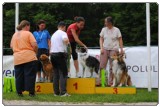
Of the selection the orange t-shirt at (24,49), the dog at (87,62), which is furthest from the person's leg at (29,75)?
the dog at (87,62)

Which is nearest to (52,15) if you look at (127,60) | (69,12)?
(69,12)

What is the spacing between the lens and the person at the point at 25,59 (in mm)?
8250

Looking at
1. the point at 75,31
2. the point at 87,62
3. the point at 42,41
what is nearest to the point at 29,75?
the point at 42,41

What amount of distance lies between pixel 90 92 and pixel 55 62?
3.49ft

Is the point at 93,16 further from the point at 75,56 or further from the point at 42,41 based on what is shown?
the point at 42,41

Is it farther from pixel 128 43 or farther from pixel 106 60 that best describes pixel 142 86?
pixel 128 43

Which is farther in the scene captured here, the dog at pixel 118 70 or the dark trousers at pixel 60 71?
the dog at pixel 118 70

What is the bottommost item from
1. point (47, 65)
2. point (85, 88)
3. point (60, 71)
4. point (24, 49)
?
point (85, 88)

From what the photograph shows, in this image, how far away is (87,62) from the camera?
1075 centimetres

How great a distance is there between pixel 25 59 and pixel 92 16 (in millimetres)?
10212

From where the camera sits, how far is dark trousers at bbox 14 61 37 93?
8273mm

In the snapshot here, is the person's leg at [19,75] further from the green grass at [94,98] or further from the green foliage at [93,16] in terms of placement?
the green foliage at [93,16]

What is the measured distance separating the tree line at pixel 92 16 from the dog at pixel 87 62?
16.1ft

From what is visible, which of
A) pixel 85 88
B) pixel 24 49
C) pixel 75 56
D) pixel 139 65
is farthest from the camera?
pixel 139 65
